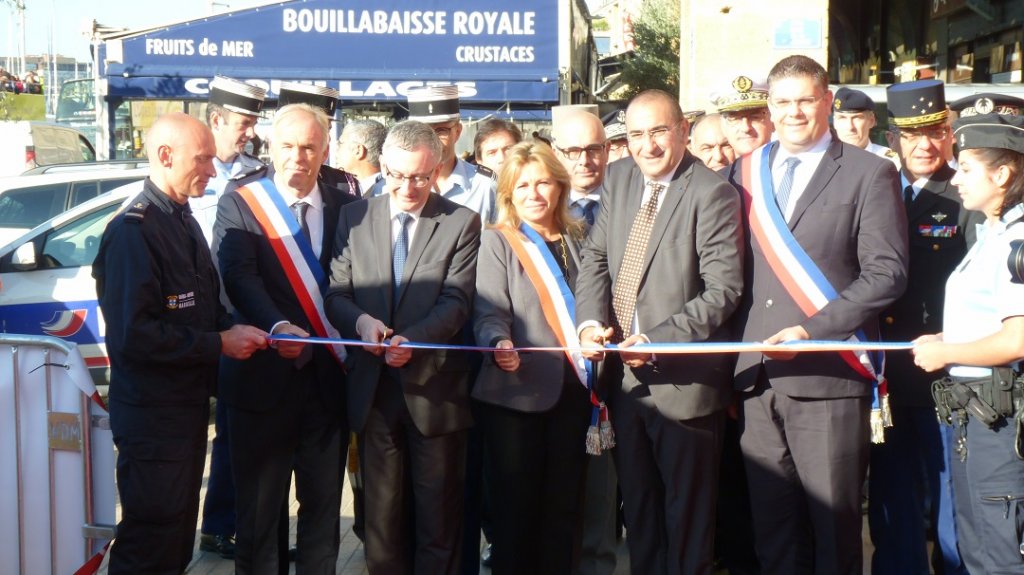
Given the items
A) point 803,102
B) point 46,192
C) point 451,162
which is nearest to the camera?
point 803,102

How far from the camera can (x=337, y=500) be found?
417cm

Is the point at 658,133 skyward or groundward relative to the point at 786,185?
skyward

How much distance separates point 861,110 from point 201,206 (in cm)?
321

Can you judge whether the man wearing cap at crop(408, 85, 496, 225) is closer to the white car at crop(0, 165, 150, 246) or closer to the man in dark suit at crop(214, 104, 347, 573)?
the man in dark suit at crop(214, 104, 347, 573)

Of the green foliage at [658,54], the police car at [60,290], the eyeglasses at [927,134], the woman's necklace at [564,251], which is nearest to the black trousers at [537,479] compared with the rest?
the woman's necklace at [564,251]

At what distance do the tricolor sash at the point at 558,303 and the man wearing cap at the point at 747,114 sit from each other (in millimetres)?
1477

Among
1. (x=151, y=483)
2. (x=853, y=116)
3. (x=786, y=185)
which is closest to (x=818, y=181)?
(x=786, y=185)

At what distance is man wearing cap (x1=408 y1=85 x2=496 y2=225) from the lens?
498 centimetres

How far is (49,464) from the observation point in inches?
148

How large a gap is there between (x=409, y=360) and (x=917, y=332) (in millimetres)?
1943

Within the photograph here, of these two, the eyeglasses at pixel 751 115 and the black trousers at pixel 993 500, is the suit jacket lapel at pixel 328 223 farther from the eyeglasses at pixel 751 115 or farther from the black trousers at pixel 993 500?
the black trousers at pixel 993 500

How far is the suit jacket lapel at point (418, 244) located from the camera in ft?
12.9

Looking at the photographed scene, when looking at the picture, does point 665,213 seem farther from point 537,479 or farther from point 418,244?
point 537,479

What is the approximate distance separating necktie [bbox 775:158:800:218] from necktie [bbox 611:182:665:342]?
42cm
